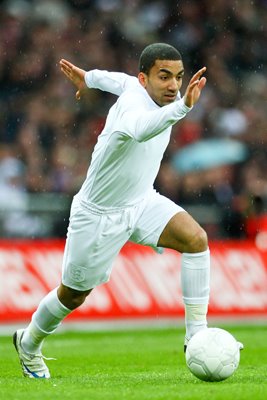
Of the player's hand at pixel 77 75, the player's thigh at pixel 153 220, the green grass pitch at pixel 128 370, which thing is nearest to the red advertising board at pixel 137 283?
the green grass pitch at pixel 128 370

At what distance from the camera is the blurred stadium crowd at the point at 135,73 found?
15.9 meters

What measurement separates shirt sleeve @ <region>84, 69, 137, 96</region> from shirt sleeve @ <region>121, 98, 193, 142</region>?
37.0 inches

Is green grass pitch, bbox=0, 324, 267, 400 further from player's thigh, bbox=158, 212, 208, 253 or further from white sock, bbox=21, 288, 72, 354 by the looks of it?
player's thigh, bbox=158, 212, 208, 253

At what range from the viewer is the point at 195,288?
779 centimetres

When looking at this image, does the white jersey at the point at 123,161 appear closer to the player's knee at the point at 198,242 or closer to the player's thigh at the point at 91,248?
the player's thigh at the point at 91,248

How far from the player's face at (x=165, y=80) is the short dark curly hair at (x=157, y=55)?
3 cm

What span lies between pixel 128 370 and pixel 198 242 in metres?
1.45

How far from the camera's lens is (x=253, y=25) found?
65.8 ft

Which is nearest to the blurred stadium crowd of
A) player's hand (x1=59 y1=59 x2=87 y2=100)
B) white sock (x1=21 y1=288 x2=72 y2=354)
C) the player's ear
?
player's hand (x1=59 y1=59 x2=87 y2=100)

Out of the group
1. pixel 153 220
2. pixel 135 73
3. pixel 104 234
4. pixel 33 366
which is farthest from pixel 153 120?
pixel 135 73

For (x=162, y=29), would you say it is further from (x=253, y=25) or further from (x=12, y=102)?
(x=12, y=102)

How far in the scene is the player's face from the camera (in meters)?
7.59

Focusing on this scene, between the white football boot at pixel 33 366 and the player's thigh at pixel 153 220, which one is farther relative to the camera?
the white football boot at pixel 33 366

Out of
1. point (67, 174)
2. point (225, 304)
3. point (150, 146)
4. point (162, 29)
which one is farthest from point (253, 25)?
point (150, 146)
